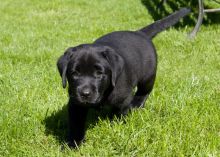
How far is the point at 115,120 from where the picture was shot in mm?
4066

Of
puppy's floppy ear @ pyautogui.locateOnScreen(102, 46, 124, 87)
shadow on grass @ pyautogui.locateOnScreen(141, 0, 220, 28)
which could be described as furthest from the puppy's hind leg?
shadow on grass @ pyautogui.locateOnScreen(141, 0, 220, 28)

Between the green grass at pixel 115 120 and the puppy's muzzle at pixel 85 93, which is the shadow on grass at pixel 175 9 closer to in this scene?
the green grass at pixel 115 120

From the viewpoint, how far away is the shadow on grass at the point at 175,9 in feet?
30.3

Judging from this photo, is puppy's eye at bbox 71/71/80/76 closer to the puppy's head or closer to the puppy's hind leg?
the puppy's head

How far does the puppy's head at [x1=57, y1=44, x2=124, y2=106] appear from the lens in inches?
138

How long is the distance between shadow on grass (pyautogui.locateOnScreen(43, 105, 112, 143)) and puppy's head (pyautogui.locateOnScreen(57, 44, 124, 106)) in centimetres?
51

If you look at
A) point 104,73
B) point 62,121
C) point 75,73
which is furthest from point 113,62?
point 62,121

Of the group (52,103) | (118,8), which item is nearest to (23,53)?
(52,103)

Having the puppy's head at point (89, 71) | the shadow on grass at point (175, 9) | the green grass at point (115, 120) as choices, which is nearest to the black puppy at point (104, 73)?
the puppy's head at point (89, 71)

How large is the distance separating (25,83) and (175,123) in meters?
2.01

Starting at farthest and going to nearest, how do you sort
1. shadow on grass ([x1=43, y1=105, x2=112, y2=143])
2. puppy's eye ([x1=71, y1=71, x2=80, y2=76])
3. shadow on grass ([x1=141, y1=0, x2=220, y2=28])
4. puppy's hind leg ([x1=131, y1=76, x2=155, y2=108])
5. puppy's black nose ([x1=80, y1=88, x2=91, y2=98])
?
shadow on grass ([x1=141, y1=0, x2=220, y2=28])
puppy's hind leg ([x1=131, y1=76, x2=155, y2=108])
shadow on grass ([x1=43, y1=105, x2=112, y2=143])
puppy's eye ([x1=71, y1=71, x2=80, y2=76])
puppy's black nose ([x1=80, y1=88, x2=91, y2=98])

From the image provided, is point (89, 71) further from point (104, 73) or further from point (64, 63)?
point (64, 63)

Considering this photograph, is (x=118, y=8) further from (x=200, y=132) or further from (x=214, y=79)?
(x=200, y=132)

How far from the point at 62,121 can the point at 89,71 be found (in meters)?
0.92
